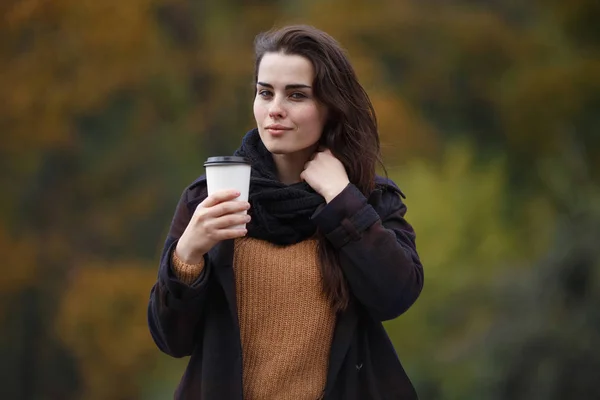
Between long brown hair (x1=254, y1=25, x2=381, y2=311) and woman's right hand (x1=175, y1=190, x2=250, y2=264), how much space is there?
28cm

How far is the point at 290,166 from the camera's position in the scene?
198 centimetres

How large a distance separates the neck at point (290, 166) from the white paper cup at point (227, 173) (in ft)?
1.04

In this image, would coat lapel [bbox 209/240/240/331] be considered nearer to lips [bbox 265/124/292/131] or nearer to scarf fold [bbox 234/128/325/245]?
scarf fold [bbox 234/128/325/245]

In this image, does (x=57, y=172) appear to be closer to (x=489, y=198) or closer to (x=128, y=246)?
(x=128, y=246)

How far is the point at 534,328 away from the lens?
5.50m

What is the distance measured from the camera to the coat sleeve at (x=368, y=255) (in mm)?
1769

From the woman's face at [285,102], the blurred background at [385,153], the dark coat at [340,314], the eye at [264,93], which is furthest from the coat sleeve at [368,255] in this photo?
the blurred background at [385,153]

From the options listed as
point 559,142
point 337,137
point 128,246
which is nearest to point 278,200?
point 337,137

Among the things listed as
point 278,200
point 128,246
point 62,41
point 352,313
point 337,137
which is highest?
point 62,41

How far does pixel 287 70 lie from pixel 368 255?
46 cm

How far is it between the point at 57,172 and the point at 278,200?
4.08 m

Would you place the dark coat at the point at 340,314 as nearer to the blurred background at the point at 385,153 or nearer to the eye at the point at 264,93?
the eye at the point at 264,93

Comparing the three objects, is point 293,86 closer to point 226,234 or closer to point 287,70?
point 287,70

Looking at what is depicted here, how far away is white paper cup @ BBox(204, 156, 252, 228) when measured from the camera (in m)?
1.63
